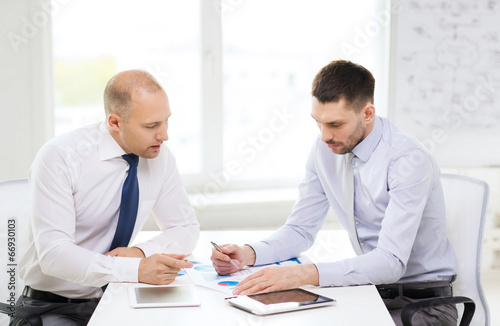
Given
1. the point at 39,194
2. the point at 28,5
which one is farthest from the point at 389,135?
the point at 28,5

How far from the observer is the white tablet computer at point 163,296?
5.08ft

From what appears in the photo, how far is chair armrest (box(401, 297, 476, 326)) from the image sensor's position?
169cm

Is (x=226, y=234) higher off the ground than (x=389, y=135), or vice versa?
(x=389, y=135)

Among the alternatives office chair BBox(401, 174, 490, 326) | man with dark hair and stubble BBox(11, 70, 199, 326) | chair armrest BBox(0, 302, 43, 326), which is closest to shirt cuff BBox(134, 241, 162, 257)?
man with dark hair and stubble BBox(11, 70, 199, 326)

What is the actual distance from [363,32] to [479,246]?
2.19 meters

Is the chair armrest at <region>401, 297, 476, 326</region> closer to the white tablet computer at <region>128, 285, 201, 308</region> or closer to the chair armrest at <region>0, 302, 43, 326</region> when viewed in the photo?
the white tablet computer at <region>128, 285, 201, 308</region>

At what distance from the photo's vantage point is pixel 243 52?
148 inches

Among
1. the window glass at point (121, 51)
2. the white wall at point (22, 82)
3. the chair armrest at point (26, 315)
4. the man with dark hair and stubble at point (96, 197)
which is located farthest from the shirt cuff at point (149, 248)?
the window glass at point (121, 51)

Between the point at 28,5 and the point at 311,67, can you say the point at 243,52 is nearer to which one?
the point at 311,67

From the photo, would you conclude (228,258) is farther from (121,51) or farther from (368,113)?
(121,51)

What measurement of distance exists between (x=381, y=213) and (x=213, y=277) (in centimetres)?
64

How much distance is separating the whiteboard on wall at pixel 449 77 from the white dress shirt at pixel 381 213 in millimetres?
1844

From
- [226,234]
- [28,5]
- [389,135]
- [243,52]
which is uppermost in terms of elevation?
[28,5]

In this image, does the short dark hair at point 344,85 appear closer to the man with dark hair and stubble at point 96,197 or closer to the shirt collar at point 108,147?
the man with dark hair and stubble at point 96,197
